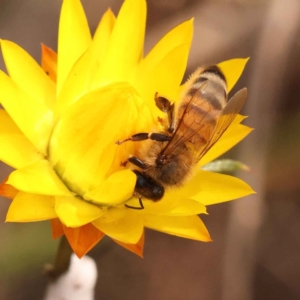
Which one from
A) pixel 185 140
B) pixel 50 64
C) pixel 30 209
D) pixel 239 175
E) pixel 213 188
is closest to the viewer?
pixel 30 209

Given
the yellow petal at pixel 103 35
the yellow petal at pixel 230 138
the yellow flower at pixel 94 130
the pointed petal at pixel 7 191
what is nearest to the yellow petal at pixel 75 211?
the yellow flower at pixel 94 130

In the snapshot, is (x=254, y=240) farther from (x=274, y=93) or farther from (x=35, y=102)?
(x=35, y=102)

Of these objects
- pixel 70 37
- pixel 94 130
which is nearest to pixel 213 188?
pixel 94 130

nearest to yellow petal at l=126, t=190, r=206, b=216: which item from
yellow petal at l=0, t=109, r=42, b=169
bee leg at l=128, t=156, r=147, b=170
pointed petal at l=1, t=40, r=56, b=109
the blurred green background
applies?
bee leg at l=128, t=156, r=147, b=170

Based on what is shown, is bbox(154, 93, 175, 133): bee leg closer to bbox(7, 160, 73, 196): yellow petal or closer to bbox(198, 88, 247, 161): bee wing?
bbox(198, 88, 247, 161): bee wing

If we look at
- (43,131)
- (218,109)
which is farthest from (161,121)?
(43,131)

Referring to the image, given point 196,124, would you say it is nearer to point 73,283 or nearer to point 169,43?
point 169,43
